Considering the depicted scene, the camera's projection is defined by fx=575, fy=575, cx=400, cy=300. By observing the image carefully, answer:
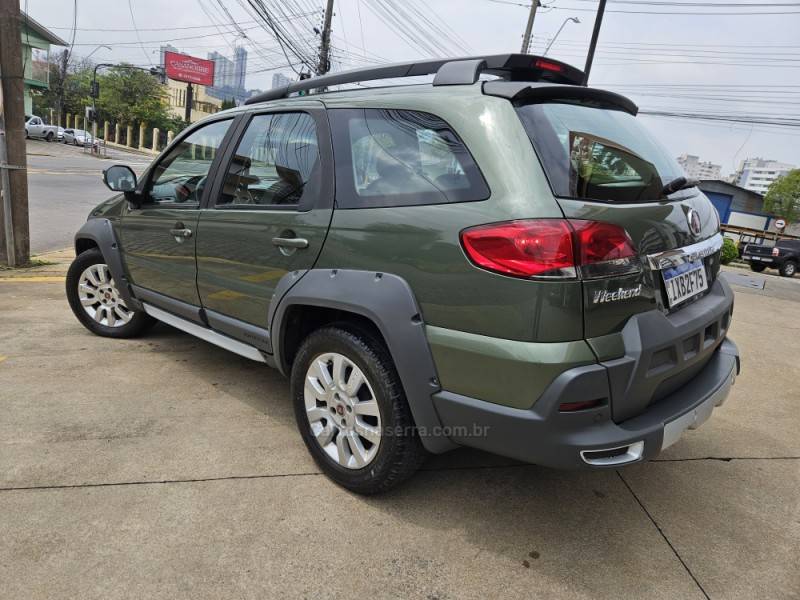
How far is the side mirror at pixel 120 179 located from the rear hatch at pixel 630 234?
2.86 metres

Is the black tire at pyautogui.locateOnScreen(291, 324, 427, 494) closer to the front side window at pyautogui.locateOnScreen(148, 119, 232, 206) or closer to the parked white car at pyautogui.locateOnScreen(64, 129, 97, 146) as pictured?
the front side window at pyautogui.locateOnScreen(148, 119, 232, 206)

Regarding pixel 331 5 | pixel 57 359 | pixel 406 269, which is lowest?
pixel 57 359

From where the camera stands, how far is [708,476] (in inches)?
112

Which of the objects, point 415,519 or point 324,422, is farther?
point 324,422

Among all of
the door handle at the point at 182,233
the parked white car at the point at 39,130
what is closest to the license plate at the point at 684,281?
the door handle at the point at 182,233

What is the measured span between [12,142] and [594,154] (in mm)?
6443

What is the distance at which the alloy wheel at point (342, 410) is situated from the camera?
2375 millimetres

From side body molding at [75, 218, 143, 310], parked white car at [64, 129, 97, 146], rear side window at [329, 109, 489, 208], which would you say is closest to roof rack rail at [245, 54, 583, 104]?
rear side window at [329, 109, 489, 208]

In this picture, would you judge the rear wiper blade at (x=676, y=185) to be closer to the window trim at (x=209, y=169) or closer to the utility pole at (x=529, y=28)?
the window trim at (x=209, y=169)

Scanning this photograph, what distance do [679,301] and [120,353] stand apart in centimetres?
360

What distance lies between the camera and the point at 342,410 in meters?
2.48

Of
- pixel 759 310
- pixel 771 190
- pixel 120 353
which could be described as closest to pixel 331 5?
pixel 759 310

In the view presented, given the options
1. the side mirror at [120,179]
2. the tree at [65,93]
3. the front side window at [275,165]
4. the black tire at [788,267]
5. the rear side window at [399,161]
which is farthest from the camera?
the tree at [65,93]

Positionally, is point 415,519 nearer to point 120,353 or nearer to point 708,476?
point 708,476
